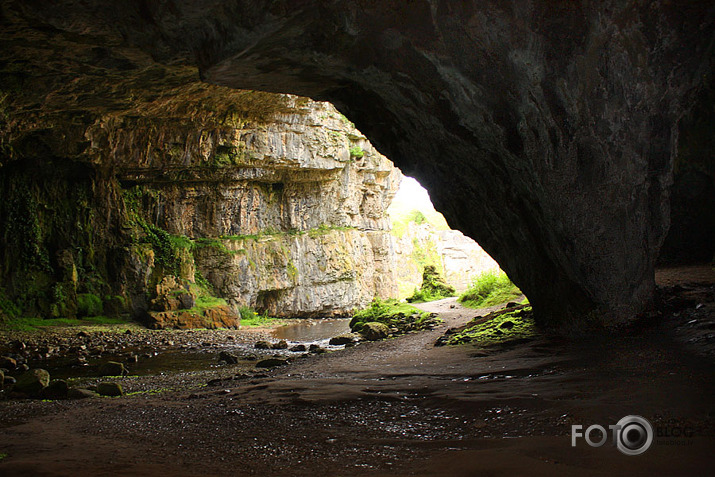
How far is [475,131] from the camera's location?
5613 mm

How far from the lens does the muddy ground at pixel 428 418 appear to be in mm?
2270

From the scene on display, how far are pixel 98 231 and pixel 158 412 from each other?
17631mm

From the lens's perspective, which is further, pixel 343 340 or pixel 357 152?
pixel 357 152

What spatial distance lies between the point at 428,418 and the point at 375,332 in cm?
871

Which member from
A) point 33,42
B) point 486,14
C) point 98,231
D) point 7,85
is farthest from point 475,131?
point 98,231

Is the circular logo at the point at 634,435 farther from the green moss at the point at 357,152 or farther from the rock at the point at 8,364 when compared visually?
the green moss at the point at 357,152

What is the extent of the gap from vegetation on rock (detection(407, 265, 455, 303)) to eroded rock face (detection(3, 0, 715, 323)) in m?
17.6

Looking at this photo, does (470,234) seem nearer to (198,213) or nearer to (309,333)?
(309,333)

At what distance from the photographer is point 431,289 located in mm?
24812

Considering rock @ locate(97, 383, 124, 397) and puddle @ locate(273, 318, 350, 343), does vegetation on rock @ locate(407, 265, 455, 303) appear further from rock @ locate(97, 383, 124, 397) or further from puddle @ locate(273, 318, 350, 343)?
rock @ locate(97, 383, 124, 397)

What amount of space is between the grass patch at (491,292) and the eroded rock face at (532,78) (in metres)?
7.80

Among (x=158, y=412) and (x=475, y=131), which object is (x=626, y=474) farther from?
(x=475, y=131)

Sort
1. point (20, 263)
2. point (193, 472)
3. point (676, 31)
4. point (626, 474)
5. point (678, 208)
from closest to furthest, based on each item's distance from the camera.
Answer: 1. point (626, 474)
2. point (193, 472)
3. point (676, 31)
4. point (678, 208)
5. point (20, 263)

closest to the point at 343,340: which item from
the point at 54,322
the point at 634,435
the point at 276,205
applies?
the point at 634,435
